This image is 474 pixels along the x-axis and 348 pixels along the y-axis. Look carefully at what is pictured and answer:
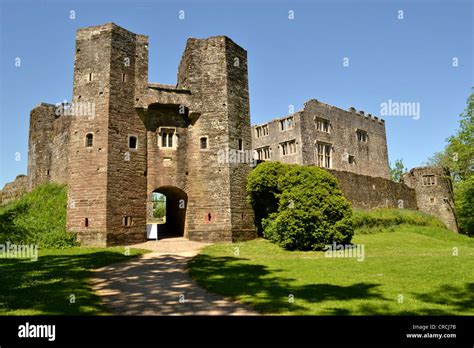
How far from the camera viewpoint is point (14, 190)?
3384cm

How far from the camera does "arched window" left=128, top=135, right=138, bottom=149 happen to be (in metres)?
22.9

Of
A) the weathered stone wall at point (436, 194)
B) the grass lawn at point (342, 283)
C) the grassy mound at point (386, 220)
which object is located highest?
the weathered stone wall at point (436, 194)

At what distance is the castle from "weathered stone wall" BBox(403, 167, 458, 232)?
26.8m

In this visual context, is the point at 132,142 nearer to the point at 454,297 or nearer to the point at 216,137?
the point at 216,137

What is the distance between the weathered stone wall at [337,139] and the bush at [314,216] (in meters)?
19.1

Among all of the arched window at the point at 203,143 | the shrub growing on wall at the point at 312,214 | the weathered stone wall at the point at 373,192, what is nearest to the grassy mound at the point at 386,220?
the weathered stone wall at the point at 373,192

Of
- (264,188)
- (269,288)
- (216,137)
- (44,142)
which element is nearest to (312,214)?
(264,188)

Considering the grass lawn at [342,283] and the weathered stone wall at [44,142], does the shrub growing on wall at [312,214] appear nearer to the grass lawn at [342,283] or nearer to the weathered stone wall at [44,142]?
the grass lawn at [342,283]

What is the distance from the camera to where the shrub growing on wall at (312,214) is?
19094mm

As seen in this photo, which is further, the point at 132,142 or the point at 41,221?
the point at 132,142

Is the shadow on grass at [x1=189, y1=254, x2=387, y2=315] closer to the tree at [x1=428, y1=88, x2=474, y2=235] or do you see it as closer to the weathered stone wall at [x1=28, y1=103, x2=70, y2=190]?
the weathered stone wall at [x1=28, y1=103, x2=70, y2=190]

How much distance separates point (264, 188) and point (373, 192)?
16.0 m
